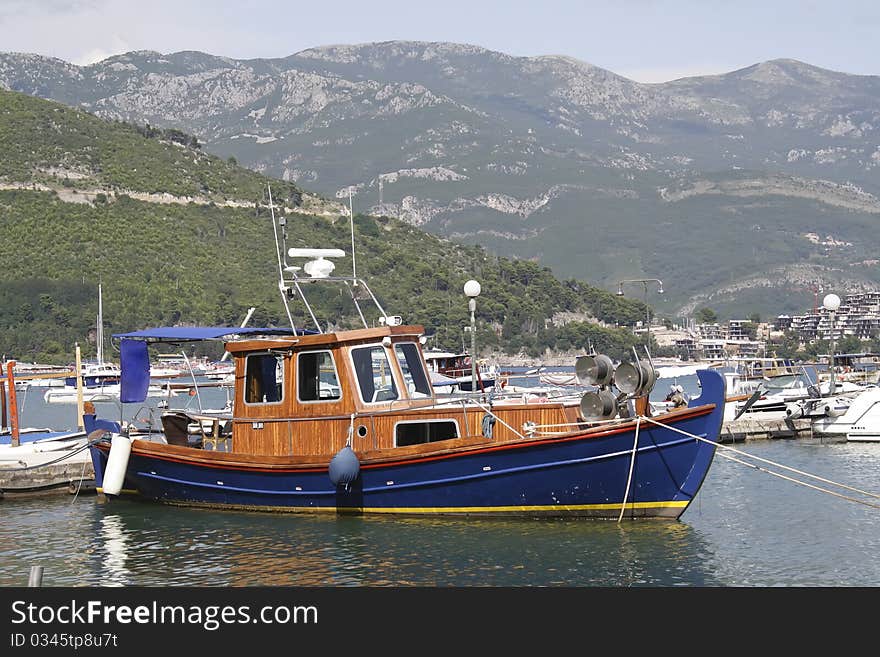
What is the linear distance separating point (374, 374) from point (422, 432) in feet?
4.79

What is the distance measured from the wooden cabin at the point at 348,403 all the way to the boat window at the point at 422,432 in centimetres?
2

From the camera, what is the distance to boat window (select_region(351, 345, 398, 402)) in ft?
67.3

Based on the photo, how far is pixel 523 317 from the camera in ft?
608

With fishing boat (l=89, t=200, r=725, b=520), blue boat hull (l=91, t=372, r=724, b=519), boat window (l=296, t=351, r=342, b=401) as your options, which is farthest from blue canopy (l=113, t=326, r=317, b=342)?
blue boat hull (l=91, t=372, r=724, b=519)

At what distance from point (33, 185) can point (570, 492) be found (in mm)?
147192

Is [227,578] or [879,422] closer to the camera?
[227,578]

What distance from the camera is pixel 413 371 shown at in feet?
70.8

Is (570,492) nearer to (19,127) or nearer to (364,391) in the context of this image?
(364,391)

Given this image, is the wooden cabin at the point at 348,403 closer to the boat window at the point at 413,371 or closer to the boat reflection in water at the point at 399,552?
the boat window at the point at 413,371

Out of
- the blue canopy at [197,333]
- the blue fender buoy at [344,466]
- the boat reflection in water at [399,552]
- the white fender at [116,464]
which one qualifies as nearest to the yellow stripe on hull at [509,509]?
the boat reflection in water at [399,552]

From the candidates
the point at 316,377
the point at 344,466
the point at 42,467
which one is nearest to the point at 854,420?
the point at 316,377

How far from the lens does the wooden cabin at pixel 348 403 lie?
19891 mm

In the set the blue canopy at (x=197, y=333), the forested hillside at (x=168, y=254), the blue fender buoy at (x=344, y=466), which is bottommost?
the blue fender buoy at (x=344, y=466)
